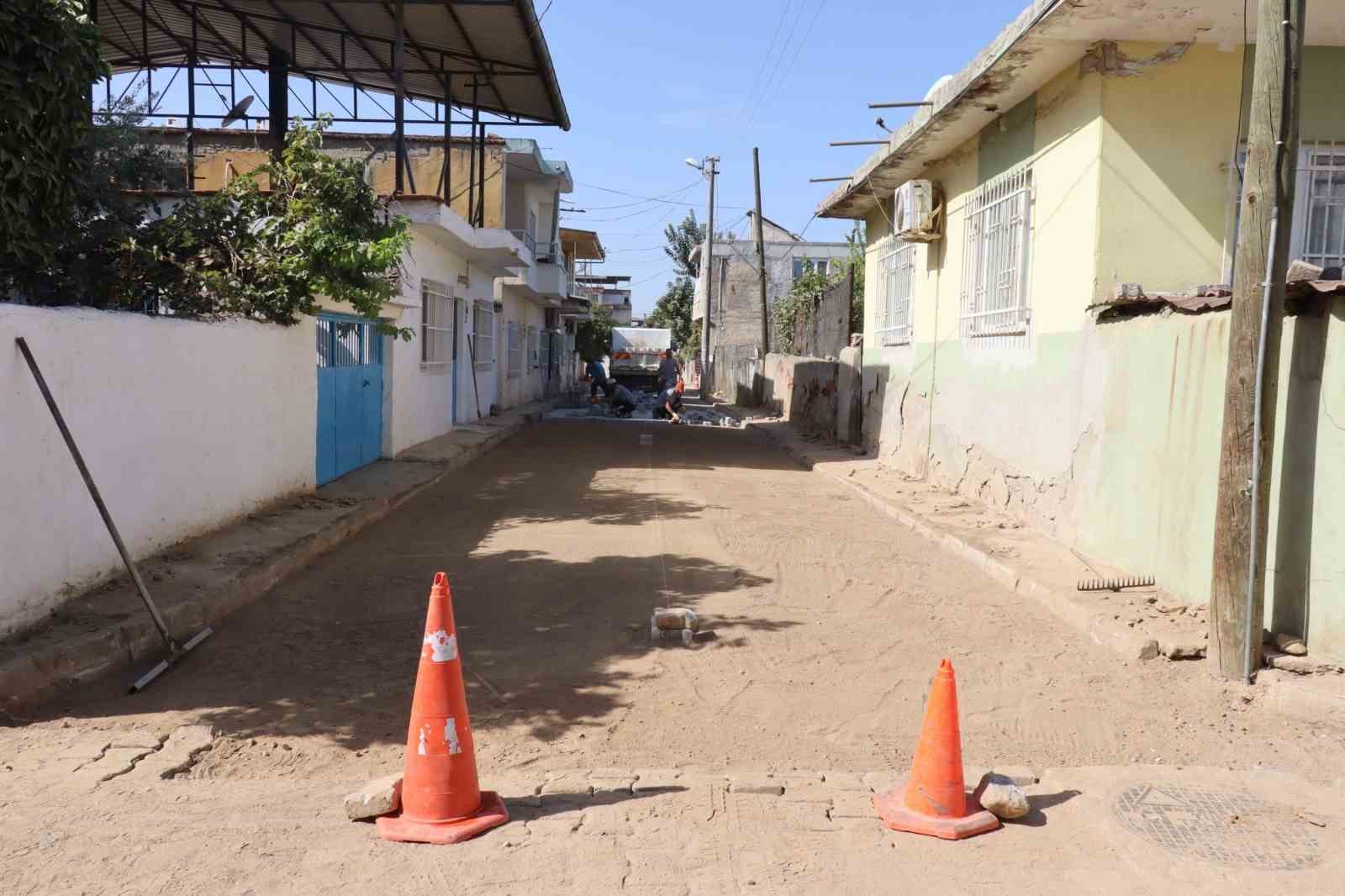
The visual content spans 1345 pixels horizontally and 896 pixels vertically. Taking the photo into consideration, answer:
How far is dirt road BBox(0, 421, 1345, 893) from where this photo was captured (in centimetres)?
426

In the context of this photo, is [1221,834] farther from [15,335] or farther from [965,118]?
[965,118]

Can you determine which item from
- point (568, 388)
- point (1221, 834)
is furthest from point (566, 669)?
point (568, 388)

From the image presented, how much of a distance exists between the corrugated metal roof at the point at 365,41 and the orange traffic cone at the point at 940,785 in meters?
11.5

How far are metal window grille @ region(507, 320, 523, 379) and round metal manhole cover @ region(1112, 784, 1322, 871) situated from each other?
2267cm

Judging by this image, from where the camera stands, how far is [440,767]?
11.9 ft

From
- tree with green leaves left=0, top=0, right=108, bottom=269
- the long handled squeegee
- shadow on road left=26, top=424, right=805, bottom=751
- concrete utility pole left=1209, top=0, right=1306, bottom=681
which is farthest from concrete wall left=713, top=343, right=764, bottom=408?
the long handled squeegee

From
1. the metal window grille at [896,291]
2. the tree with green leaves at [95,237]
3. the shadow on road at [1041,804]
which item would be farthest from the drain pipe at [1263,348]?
the metal window grille at [896,291]

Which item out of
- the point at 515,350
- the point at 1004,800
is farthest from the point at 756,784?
the point at 515,350

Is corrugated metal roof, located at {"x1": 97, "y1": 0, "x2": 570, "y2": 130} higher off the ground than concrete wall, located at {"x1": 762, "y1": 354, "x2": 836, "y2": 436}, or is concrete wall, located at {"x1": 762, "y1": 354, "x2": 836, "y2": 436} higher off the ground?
corrugated metal roof, located at {"x1": 97, "y1": 0, "x2": 570, "y2": 130}

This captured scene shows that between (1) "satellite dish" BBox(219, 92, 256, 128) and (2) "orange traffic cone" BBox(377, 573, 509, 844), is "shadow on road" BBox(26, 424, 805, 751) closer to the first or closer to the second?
(2) "orange traffic cone" BBox(377, 573, 509, 844)

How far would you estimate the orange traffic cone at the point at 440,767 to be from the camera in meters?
3.62

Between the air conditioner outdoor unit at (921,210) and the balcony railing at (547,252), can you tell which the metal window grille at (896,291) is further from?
the balcony railing at (547,252)

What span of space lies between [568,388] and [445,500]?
31.5 metres

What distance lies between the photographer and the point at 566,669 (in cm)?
541
